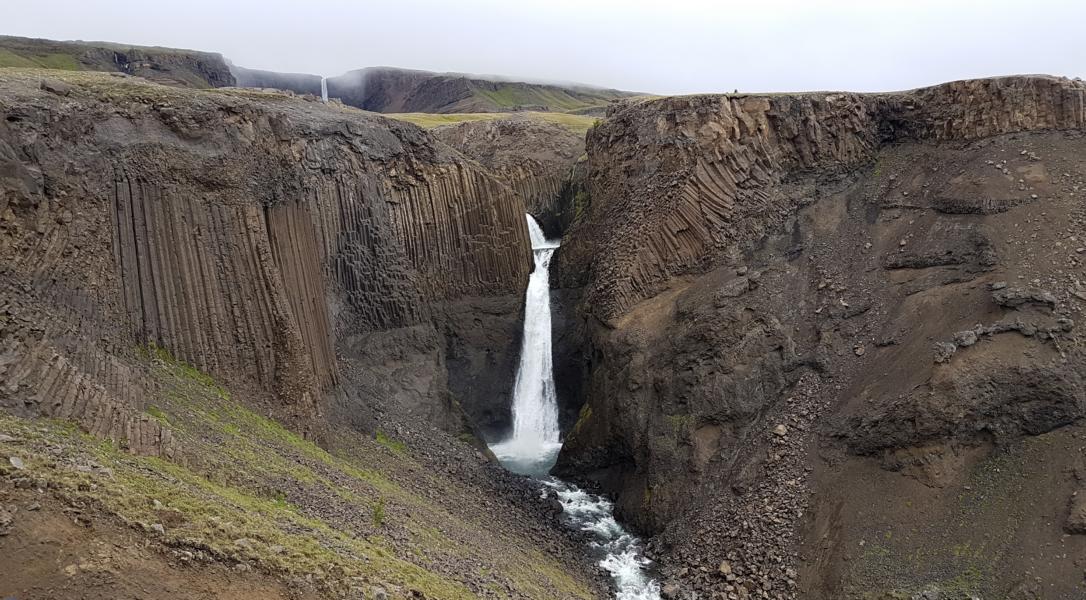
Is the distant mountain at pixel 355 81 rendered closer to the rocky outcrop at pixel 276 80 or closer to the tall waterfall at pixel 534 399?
the rocky outcrop at pixel 276 80

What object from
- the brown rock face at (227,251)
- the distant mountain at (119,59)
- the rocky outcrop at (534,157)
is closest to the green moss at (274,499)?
the brown rock face at (227,251)

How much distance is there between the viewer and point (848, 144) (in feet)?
86.3

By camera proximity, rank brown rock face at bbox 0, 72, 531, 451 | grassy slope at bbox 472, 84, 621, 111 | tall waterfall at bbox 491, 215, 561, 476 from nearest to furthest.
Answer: brown rock face at bbox 0, 72, 531, 451, tall waterfall at bbox 491, 215, 561, 476, grassy slope at bbox 472, 84, 621, 111

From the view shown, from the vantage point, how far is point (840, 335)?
2241 cm

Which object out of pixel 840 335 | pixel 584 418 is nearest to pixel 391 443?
pixel 584 418

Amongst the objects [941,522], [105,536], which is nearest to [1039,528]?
[941,522]

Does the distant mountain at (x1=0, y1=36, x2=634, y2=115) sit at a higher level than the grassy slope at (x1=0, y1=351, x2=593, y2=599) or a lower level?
higher

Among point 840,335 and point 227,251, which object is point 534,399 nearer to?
point 840,335

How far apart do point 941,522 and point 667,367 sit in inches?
363

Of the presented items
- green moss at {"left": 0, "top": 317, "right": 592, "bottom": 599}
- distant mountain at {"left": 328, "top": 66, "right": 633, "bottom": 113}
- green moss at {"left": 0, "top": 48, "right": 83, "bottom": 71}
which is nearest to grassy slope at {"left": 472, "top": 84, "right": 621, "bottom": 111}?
distant mountain at {"left": 328, "top": 66, "right": 633, "bottom": 113}

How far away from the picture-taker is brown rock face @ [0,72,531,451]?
1453cm

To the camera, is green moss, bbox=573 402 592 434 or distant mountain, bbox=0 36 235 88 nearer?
green moss, bbox=573 402 592 434

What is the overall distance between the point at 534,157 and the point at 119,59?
2537 inches

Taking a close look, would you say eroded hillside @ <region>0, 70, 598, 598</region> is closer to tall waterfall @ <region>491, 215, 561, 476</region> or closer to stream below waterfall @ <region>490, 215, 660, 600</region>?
stream below waterfall @ <region>490, 215, 660, 600</region>
